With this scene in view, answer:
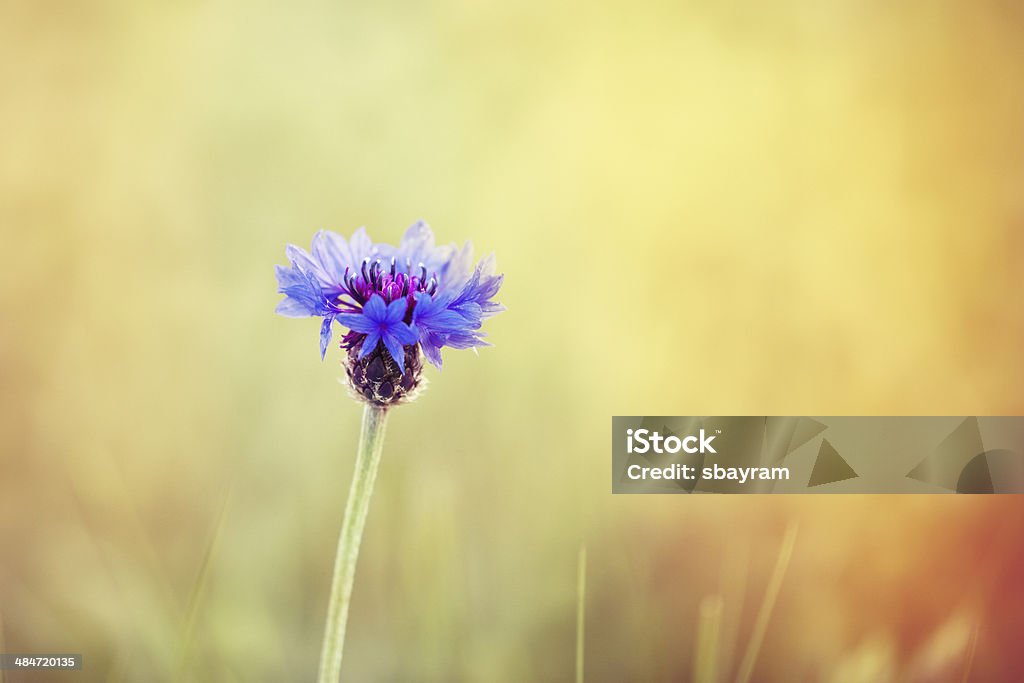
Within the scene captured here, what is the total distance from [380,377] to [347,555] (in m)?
0.14

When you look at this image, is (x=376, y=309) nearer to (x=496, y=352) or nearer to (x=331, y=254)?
(x=331, y=254)

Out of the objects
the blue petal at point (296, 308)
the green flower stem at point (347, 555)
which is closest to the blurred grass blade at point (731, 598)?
the green flower stem at point (347, 555)

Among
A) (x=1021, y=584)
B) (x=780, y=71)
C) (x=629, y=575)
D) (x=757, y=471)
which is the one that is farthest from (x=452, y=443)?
(x=780, y=71)

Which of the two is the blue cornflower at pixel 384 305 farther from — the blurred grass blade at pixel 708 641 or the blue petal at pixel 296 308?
the blurred grass blade at pixel 708 641

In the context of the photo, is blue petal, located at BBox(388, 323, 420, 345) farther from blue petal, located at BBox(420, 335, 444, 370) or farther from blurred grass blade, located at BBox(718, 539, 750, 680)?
blurred grass blade, located at BBox(718, 539, 750, 680)

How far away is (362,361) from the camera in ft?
2.07

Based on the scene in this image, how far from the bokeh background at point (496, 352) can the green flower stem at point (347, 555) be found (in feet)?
0.72

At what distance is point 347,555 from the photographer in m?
0.58

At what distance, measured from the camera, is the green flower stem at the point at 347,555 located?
1.86 ft

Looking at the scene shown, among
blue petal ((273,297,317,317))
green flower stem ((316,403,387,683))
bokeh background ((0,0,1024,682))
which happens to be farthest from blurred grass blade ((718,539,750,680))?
blue petal ((273,297,317,317))

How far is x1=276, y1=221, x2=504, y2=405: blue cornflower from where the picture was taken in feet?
1.96

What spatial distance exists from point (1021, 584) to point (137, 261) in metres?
1.50

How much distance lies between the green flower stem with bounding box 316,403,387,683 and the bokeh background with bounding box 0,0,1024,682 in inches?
8.6

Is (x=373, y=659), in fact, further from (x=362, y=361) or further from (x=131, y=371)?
(x=131, y=371)
